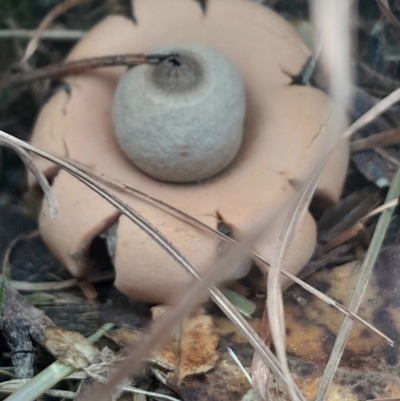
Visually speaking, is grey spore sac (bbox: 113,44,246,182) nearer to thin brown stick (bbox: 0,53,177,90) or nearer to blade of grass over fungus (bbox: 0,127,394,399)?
thin brown stick (bbox: 0,53,177,90)

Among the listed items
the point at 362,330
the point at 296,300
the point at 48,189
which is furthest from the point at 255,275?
the point at 48,189

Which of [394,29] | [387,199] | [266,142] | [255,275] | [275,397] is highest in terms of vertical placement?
[394,29]

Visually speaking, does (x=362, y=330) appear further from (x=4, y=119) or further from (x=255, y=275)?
(x=4, y=119)

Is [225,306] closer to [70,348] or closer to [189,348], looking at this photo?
[189,348]

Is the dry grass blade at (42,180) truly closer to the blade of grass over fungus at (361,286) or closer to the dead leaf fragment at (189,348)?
the dead leaf fragment at (189,348)

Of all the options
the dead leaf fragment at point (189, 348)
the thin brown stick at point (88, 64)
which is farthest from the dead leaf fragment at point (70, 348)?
the thin brown stick at point (88, 64)

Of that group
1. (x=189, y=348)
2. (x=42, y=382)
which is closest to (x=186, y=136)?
(x=189, y=348)
